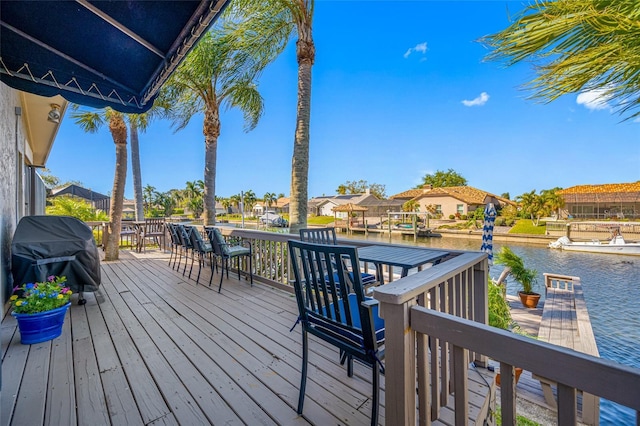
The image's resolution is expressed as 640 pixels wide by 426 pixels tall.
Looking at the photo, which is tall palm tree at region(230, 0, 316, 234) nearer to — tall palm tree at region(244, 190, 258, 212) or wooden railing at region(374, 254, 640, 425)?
wooden railing at region(374, 254, 640, 425)

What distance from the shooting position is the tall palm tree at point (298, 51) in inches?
202

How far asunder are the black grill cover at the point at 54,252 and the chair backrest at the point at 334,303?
3.11 metres

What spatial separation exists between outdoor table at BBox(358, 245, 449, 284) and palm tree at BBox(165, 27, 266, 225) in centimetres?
538

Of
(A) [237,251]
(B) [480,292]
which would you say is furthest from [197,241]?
(B) [480,292]

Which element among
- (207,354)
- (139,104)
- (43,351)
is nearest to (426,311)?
(207,354)

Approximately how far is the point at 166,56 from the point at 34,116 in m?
4.61

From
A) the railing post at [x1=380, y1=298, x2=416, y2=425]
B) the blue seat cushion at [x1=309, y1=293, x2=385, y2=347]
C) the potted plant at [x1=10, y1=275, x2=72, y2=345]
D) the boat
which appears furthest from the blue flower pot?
the boat

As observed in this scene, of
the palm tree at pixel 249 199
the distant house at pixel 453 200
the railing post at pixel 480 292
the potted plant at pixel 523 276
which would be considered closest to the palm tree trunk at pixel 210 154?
the railing post at pixel 480 292

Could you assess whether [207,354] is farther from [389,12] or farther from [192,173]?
[192,173]

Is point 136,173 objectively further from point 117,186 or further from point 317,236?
point 317,236

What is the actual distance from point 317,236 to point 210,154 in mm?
5566

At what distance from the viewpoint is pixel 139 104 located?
8.77 feet

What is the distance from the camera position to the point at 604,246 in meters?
15.9

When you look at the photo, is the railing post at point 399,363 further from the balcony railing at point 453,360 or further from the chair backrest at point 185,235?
the chair backrest at point 185,235
